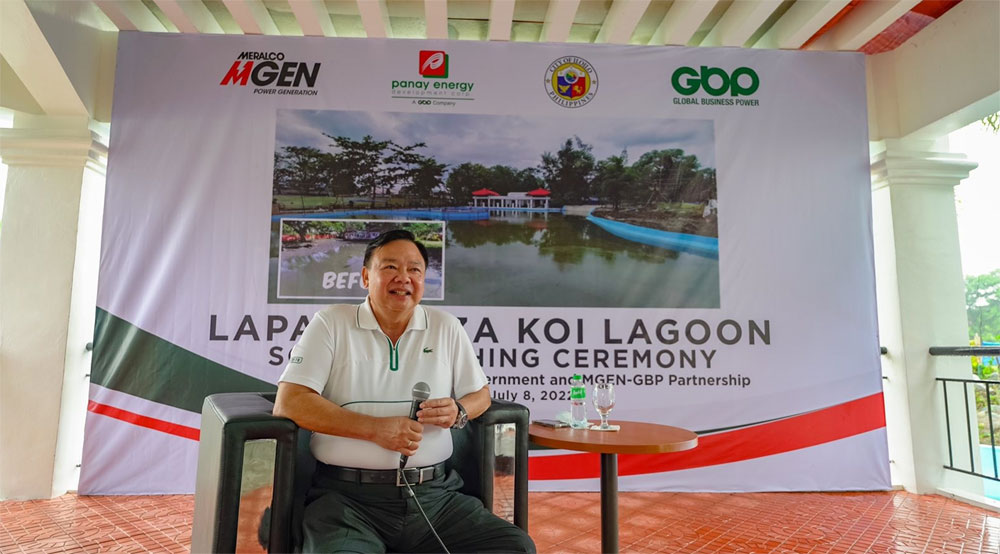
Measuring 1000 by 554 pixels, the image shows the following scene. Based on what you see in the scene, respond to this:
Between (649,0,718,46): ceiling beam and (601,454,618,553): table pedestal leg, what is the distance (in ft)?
9.51

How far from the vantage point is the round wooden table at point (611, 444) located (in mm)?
1860

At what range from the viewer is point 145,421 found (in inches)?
141

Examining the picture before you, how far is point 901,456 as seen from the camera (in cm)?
391

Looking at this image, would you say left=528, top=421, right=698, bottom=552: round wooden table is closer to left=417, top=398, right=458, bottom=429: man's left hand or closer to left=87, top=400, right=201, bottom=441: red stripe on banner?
left=417, top=398, right=458, bottom=429: man's left hand

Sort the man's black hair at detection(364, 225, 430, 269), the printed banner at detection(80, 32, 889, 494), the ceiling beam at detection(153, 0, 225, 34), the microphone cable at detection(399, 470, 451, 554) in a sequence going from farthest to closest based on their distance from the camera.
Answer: the printed banner at detection(80, 32, 889, 494) → the ceiling beam at detection(153, 0, 225, 34) → the man's black hair at detection(364, 225, 430, 269) → the microphone cable at detection(399, 470, 451, 554)

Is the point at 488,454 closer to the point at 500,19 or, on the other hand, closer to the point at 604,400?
the point at 604,400

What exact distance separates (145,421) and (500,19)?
3.38 m

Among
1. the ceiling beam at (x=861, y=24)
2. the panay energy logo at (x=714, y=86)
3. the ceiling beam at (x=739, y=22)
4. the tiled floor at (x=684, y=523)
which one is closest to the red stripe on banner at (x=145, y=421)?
the tiled floor at (x=684, y=523)

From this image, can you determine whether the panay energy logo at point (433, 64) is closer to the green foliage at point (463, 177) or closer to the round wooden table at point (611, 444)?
the green foliage at point (463, 177)

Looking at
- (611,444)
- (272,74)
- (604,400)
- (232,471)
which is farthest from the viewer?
(272,74)

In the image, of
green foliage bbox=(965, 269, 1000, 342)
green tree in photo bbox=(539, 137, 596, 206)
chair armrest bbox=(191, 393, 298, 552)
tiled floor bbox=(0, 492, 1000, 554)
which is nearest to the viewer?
chair armrest bbox=(191, 393, 298, 552)

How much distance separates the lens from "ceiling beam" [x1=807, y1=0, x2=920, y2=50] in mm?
3529

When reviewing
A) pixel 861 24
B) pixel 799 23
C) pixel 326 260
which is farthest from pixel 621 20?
pixel 326 260

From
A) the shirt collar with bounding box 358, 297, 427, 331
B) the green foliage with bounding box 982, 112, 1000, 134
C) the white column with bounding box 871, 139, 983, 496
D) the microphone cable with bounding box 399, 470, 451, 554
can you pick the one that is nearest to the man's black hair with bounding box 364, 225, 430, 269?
the shirt collar with bounding box 358, 297, 427, 331
